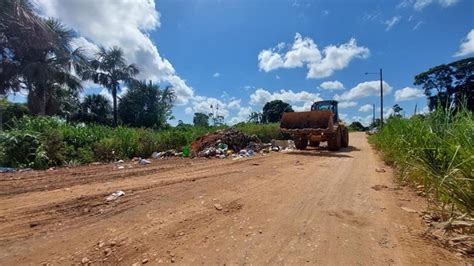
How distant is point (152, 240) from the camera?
3.00 meters

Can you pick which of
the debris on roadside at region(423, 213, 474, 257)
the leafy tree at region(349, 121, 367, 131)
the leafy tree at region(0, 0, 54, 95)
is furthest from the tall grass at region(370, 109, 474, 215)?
the leafy tree at region(349, 121, 367, 131)

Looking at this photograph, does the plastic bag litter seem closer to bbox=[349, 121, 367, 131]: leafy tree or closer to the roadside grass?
the roadside grass

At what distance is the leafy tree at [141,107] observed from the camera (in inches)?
1357

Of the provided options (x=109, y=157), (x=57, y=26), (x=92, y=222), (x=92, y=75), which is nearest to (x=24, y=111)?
(x=57, y=26)

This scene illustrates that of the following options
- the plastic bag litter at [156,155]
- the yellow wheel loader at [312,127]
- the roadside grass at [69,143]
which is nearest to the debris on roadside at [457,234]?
the yellow wheel loader at [312,127]

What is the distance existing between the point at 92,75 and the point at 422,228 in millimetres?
30913

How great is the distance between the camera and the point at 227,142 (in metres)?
12.5

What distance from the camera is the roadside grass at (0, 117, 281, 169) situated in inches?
346

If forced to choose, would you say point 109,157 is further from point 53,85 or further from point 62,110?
point 62,110

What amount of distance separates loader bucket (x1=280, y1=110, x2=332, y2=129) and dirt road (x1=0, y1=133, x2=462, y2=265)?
6628 millimetres


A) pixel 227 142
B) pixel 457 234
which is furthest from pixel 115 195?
pixel 227 142

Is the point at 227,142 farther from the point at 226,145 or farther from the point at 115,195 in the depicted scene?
the point at 115,195

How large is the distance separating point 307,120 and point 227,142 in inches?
139

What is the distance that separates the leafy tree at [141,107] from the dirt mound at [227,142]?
22166 mm
